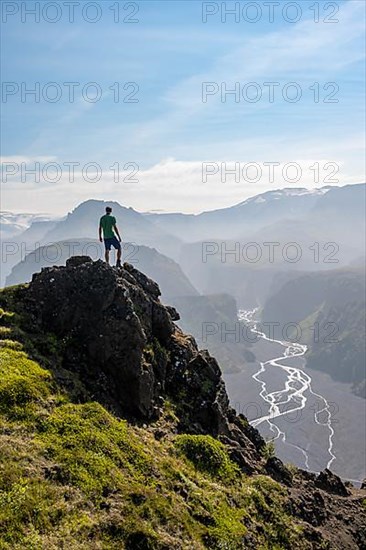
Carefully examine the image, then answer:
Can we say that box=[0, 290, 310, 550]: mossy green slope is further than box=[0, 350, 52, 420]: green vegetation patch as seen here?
No

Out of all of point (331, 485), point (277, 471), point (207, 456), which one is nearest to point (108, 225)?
point (207, 456)

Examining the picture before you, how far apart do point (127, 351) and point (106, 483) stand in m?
8.40

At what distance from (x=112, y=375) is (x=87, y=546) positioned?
10.5 metres

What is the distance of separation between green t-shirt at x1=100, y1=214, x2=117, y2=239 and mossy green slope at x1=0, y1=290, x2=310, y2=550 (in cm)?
878

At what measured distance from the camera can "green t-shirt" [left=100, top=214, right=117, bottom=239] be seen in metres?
31.6

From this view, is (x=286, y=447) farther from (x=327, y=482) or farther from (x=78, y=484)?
(x=78, y=484)

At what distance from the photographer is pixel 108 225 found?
3162 centimetres

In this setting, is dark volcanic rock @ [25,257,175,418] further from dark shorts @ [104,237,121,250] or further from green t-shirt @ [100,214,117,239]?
green t-shirt @ [100,214,117,239]

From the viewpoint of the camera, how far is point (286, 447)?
6368 inches

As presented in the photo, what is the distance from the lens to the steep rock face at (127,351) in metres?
25.4

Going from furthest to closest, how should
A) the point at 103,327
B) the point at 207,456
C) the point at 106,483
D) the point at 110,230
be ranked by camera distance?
the point at 110,230 → the point at 103,327 → the point at 207,456 → the point at 106,483

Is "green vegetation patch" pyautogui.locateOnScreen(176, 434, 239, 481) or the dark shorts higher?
the dark shorts

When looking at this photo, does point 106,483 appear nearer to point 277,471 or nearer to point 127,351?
point 127,351

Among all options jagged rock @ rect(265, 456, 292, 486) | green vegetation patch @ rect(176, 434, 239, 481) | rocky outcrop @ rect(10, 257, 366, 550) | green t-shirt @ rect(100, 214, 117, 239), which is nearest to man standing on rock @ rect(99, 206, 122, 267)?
green t-shirt @ rect(100, 214, 117, 239)
